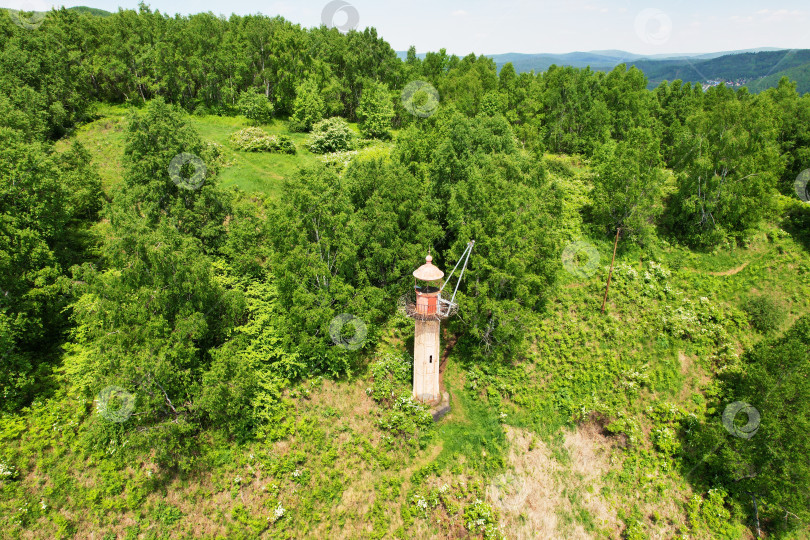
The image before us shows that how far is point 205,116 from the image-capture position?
50188 mm

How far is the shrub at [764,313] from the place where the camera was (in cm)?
2683

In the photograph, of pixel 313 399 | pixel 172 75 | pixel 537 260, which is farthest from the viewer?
pixel 172 75

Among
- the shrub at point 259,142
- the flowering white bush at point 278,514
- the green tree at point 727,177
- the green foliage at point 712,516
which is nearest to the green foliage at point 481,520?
the flowering white bush at point 278,514

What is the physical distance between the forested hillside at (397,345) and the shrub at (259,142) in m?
7.52

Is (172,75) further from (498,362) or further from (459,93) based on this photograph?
(498,362)

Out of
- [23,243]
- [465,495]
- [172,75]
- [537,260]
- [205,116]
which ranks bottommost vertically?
[465,495]

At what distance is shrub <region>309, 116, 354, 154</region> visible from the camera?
44.0 meters

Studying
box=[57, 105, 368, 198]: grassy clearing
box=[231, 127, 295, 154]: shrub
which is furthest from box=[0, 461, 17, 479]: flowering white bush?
box=[231, 127, 295, 154]: shrub

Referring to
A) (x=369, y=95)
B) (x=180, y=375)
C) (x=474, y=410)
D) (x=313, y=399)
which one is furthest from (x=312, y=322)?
(x=369, y=95)

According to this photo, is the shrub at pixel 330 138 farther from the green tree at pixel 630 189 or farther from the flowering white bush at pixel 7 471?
the flowering white bush at pixel 7 471

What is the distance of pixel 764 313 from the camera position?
27.2 metres

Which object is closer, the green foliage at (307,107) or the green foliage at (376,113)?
the green foliage at (307,107)

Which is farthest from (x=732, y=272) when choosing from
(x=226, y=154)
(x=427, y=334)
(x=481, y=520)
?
(x=226, y=154)

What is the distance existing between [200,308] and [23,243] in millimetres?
10019
